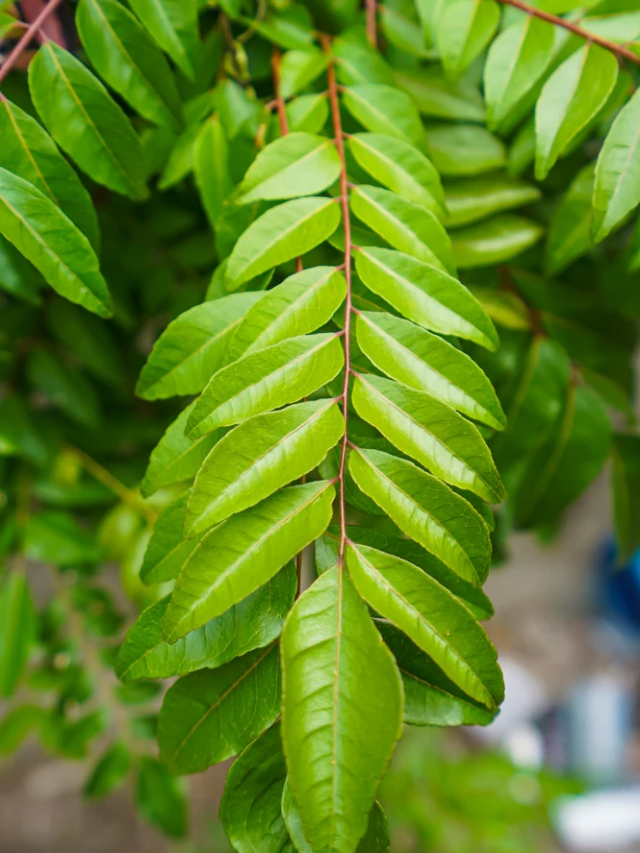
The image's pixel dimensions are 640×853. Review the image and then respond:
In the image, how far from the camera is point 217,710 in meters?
0.23

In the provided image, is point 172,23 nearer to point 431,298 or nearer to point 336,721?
point 431,298

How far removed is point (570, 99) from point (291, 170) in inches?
5.2

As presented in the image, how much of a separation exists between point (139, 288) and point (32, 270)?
0.20 metres

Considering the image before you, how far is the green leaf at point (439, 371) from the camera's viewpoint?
241 millimetres

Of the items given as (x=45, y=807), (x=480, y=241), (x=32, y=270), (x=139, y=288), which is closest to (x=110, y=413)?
(x=139, y=288)

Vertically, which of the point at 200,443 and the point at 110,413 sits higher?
the point at 200,443

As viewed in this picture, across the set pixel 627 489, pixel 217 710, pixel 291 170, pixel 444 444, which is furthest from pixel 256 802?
pixel 627 489

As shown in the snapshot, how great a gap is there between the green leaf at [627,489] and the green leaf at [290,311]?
1.02 ft

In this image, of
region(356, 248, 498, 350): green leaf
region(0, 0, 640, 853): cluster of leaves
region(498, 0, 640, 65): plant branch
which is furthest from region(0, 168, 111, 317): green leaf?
region(498, 0, 640, 65): plant branch

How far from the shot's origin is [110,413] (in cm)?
55

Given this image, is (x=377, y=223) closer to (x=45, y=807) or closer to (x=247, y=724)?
(x=247, y=724)

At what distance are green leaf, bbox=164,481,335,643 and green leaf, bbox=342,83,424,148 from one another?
20 centimetres

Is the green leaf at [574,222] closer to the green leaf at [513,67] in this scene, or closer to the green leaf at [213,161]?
the green leaf at [513,67]

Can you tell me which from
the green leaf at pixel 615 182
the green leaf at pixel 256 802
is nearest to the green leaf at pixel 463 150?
the green leaf at pixel 615 182
